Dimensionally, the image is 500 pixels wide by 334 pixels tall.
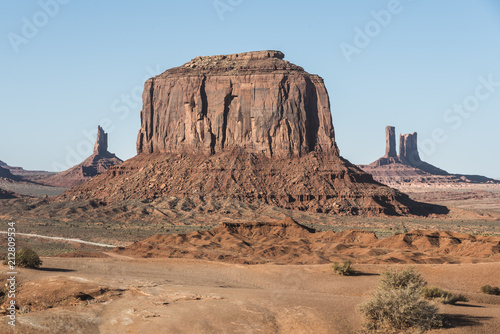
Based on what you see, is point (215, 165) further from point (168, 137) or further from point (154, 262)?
point (154, 262)

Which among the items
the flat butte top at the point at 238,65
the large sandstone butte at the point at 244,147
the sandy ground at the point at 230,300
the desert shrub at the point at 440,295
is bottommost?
the sandy ground at the point at 230,300

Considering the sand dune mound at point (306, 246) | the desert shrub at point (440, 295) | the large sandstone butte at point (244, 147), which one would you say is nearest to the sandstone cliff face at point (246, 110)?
the large sandstone butte at point (244, 147)

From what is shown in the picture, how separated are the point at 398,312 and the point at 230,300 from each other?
6.99 meters

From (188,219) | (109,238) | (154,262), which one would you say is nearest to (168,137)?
(188,219)

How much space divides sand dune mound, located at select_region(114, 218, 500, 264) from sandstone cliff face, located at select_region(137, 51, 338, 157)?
46.6m

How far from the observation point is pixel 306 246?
4819 cm

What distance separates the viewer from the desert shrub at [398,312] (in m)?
17.1

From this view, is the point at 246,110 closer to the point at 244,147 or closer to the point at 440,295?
the point at 244,147

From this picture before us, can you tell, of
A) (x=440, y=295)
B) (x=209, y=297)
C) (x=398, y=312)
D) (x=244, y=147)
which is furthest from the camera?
(x=244, y=147)

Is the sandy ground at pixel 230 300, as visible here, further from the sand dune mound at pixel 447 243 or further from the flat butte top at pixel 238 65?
the flat butte top at pixel 238 65

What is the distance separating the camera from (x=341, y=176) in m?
99.2

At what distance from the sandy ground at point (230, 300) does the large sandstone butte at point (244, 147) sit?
197ft

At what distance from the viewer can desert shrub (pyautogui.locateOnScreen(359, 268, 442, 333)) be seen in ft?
56.2

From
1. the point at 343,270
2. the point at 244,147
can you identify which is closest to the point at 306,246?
the point at 343,270
